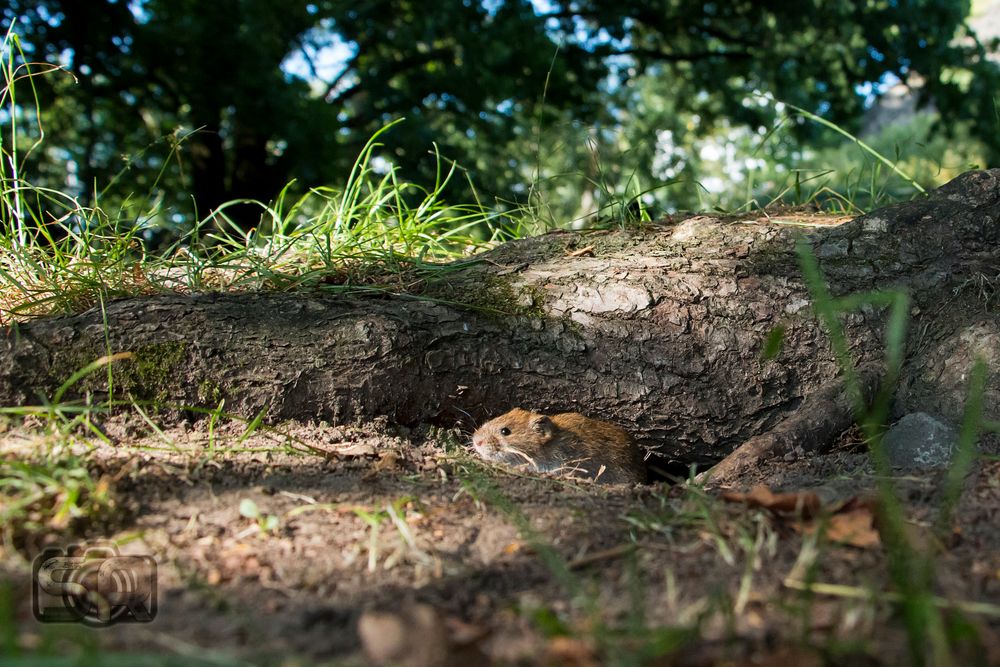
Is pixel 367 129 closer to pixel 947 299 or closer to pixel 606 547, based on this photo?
pixel 947 299

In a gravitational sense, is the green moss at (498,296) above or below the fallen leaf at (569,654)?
above

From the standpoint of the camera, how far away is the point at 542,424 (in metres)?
3.90

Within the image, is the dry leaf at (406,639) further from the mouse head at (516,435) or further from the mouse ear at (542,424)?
the mouse ear at (542,424)

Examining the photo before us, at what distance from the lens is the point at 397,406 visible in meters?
3.47

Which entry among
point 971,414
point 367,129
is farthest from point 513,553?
point 367,129

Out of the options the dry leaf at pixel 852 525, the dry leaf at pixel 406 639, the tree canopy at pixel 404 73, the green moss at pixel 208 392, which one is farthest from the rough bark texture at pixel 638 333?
the tree canopy at pixel 404 73

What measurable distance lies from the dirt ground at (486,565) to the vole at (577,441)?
961 millimetres

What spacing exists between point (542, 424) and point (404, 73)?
715 centimetres

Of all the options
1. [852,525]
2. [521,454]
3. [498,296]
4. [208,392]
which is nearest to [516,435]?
[521,454]

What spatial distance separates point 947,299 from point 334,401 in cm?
279

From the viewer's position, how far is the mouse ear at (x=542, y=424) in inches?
153

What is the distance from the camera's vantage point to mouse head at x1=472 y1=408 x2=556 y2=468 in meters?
3.76

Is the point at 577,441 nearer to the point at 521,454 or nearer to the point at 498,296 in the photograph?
the point at 521,454

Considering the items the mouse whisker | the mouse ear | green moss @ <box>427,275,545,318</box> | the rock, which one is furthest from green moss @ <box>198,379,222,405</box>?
the rock
